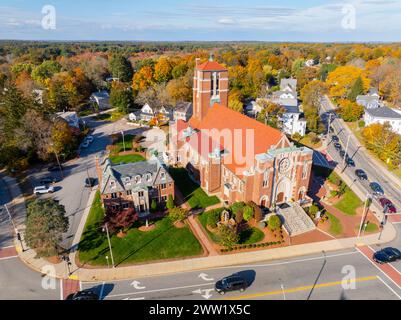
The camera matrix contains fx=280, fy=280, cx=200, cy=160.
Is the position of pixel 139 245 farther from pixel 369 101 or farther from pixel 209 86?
pixel 369 101

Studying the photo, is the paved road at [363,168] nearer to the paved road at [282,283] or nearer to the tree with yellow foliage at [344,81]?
the paved road at [282,283]

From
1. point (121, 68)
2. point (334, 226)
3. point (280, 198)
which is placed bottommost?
point (334, 226)

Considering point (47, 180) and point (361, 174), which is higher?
point (361, 174)

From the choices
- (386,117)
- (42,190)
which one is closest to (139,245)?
(42,190)

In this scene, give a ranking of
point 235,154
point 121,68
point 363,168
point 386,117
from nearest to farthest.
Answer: point 235,154 < point 363,168 < point 386,117 < point 121,68

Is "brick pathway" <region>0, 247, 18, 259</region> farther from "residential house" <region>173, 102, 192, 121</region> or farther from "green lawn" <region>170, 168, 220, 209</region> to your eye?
"residential house" <region>173, 102, 192, 121</region>

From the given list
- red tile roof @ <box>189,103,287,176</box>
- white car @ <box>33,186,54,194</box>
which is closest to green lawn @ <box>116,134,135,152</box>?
white car @ <box>33,186,54,194</box>

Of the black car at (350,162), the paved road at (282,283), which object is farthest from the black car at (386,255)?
the black car at (350,162)

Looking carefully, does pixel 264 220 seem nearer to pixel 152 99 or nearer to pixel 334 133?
pixel 334 133
